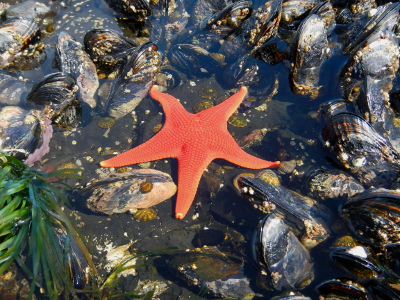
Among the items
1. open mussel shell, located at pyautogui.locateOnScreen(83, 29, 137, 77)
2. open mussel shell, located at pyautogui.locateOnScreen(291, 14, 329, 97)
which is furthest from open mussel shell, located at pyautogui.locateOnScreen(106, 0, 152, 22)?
open mussel shell, located at pyautogui.locateOnScreen(291, 14, 329, 97)

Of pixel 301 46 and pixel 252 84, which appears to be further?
pixel 252 84

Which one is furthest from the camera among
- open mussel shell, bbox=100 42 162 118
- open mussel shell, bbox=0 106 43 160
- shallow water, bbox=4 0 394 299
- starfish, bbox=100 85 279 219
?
open mussel shell, bbox=100 42 162 118

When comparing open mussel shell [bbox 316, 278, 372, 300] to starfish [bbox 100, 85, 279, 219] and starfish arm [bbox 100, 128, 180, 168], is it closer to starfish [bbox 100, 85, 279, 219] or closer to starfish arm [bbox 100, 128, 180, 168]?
starfish [bbox 100, 85, 279, 219]

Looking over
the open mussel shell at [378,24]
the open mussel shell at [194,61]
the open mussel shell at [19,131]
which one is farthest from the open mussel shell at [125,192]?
the open mussel shell at [378,24]

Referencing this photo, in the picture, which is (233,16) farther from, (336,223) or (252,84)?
(336,223)

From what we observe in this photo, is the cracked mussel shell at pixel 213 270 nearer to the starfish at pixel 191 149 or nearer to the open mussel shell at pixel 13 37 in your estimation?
the starfish at pixel 191 149

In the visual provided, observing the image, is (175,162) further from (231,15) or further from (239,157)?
(231,15)

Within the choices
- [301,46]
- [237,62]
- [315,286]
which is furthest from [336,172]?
[237,62]
